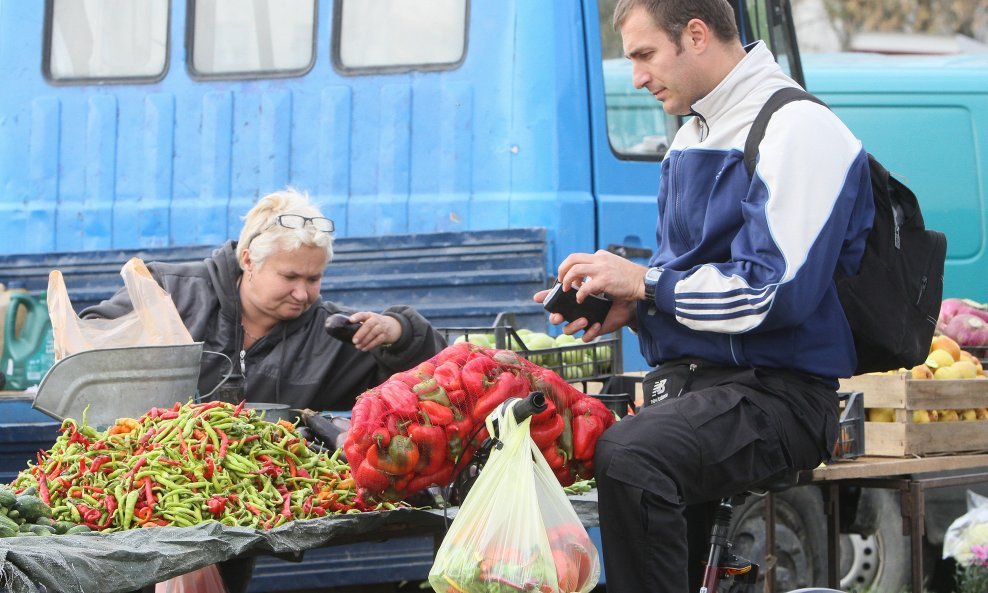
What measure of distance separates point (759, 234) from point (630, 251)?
2778 mm

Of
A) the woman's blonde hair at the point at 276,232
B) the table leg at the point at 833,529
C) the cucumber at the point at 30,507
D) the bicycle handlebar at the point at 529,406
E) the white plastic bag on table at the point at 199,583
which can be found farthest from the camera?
the table leg at the point at 833,529

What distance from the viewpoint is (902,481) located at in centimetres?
494

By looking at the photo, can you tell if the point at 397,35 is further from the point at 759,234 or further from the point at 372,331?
the point at 759,234

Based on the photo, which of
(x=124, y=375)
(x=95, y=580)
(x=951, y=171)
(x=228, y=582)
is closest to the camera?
(x=95, y=580)

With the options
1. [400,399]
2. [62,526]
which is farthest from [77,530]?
[400,399]

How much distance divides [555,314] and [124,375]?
1.33 m

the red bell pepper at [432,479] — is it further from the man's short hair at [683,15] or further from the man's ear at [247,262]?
the man's ear at [247,262]

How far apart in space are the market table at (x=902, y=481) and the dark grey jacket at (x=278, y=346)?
151cm

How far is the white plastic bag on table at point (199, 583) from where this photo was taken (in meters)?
3.94

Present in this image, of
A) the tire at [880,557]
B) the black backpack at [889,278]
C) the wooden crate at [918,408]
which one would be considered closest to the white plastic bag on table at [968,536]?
the tire at [880,557]

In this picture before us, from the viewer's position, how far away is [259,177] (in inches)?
238

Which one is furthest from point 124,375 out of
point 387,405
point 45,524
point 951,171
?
point 951,171

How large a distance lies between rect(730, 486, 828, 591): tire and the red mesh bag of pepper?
302 cm

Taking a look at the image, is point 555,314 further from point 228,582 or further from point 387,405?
point 228,582
